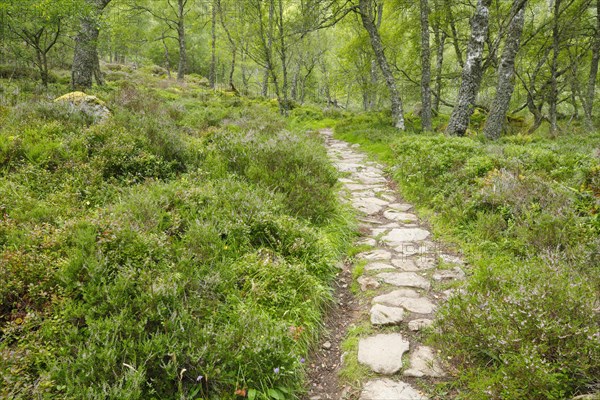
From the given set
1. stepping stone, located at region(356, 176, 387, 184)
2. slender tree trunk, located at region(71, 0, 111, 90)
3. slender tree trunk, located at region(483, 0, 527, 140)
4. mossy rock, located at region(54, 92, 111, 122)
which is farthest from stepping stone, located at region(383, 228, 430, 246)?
slender tree trunk, located at region(71, 0, 111, 90)

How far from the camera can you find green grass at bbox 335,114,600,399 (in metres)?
2.51

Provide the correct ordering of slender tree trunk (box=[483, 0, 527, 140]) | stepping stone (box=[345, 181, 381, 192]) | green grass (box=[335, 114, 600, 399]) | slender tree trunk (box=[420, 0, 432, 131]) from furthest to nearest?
slender tree trunk (box=[420, 0, 432, 131]), slender tree trunk (box=[483, 0, 527, 140]), stepping stone (box=[345, 181, 381, 192]), green grass (box=[335, 114, 600, 399])

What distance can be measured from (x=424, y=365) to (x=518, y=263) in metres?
1.74

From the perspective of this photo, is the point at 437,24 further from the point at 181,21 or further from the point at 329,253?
the point at 181,21

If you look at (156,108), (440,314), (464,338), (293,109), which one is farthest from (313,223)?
(293,109)

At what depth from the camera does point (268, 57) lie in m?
15.3

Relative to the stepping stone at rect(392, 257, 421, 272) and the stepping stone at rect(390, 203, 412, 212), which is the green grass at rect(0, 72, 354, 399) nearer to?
the stepping stone at rect(392, 257, 421, 272)

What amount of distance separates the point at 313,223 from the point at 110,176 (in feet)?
10.9

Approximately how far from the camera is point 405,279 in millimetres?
4461

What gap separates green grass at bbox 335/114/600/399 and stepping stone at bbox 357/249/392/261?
1.07 meters

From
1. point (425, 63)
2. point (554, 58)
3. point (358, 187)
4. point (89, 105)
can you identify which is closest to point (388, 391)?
point (358, 187)

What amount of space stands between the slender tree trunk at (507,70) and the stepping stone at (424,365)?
9778 mm

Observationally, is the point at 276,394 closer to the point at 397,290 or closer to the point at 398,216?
the point at 397,290

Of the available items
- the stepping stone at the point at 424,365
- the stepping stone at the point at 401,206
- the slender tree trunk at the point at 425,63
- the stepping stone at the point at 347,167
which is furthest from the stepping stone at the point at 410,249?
the slender tree trunk at the point at 425,63
